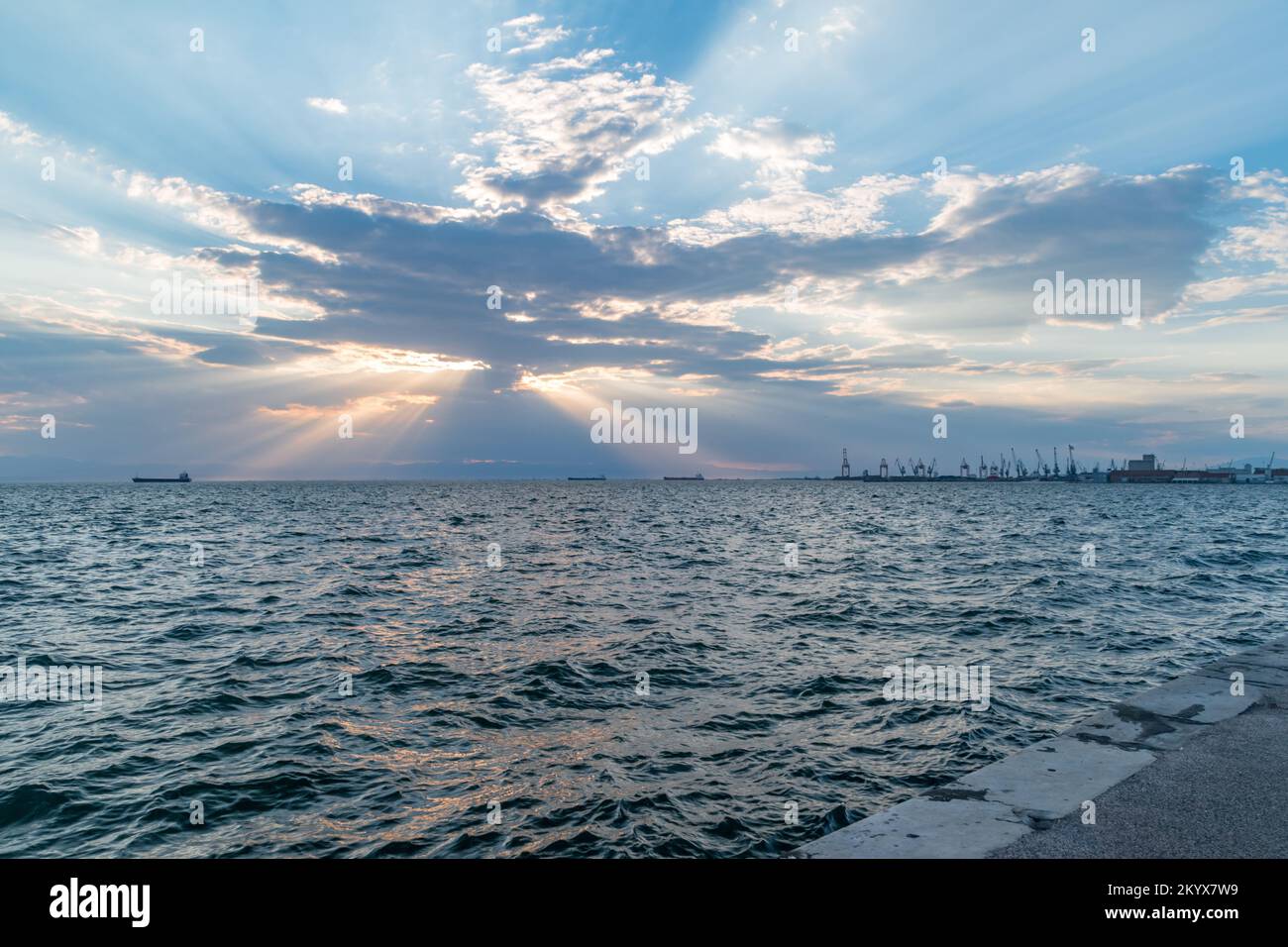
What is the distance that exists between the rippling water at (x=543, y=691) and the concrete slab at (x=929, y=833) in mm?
2526

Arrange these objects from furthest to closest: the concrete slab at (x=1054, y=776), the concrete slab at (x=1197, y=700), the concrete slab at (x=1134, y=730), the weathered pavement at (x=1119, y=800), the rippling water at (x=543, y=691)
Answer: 1. the rippling water at (x=543, y=691)
2. the concrete slab at (x=1197, y=700)
3. the concrete slab at (x=1134, y=730)
4. the concrete slab at (x=1054, y=776)
5. the weathered pavement at (x=1119, y=800)

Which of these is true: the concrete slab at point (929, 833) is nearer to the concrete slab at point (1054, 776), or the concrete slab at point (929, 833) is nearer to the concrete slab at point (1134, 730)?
the concrete slab at point (1054, 776)

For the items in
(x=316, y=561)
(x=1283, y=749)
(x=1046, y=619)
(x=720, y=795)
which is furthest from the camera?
(x=316, y=561)

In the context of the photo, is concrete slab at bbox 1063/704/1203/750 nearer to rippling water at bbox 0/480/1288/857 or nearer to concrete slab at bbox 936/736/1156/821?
concrete slab at bbox 936/736/1156/821

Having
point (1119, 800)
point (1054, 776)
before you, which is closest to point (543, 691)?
point (1054, 776)

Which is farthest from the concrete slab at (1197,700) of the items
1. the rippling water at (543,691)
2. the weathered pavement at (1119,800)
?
the rippling water at (543,691)

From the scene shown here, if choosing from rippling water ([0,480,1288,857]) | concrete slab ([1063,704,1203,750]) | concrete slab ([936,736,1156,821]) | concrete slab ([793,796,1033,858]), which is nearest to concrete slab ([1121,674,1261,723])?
concrete slab ([1063,704,1203,750])

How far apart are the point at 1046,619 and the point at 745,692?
11.6m

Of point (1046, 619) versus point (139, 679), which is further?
point (1046, 619)

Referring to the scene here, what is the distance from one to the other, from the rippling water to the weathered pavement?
96.5 inches

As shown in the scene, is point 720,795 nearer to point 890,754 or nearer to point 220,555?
point 890,754

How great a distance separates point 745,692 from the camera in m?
14.0

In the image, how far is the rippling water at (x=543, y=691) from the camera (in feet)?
29.8
